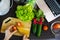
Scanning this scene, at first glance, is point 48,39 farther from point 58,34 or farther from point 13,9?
point 13,9

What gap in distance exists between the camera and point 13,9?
1251mm

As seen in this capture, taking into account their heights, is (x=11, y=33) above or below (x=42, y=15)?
below

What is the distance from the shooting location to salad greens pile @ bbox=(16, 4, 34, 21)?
3.76 feet

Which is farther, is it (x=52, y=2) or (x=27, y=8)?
(x=52, y=2)

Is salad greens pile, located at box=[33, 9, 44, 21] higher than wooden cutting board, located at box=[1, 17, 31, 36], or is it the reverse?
salad greens pile, located at box=[33, 9, 44, 21]

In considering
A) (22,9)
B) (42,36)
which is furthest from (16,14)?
(42,36)

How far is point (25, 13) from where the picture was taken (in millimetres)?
1146

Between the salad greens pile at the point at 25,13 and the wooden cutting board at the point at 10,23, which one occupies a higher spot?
the salad greens pile at the point at 25,13

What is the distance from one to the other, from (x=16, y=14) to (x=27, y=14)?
85mm

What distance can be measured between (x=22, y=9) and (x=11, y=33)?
0.50ft

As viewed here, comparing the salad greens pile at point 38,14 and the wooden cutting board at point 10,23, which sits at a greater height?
the salad greens pile at point 38,14

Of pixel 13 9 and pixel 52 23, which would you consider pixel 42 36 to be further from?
pixel 13 9

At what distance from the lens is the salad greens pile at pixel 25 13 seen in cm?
115

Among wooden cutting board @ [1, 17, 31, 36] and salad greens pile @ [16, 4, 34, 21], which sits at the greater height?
salad greens pile @ [16, 4, 34, 21]
